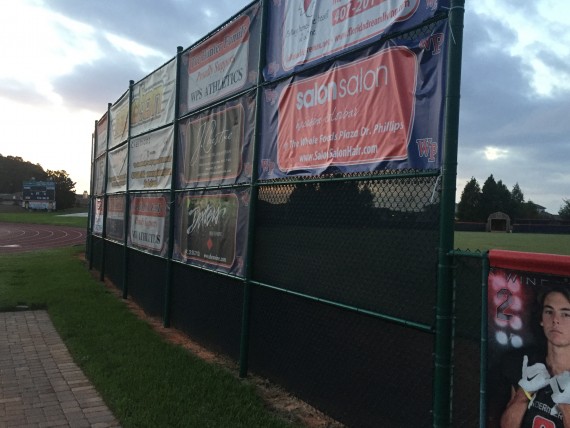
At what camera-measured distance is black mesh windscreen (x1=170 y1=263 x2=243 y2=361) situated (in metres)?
6.11

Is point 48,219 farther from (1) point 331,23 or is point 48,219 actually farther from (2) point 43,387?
(1) point 331,23

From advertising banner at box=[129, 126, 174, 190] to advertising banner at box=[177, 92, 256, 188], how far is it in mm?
539

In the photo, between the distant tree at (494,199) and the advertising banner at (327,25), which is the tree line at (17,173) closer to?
the distant tree at (494,199)

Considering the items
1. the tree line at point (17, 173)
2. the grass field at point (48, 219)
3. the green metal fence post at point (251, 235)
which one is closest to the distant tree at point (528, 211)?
the grass field at point (48, 219)

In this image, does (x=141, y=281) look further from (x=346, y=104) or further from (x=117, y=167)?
(x=346, y=104)

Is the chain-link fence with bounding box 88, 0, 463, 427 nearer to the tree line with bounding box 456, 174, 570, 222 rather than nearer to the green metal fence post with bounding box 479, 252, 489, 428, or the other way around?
the green metal fence post with bounding box 479, 252, 489, 428

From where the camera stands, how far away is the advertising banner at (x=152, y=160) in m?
8.54

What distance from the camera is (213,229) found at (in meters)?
6.69

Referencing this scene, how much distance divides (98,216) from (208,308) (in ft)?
30.1

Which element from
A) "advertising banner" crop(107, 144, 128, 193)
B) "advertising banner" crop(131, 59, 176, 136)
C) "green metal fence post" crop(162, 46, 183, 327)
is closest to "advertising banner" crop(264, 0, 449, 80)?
"green metal fence post" crop(162, 46, 183, 327)

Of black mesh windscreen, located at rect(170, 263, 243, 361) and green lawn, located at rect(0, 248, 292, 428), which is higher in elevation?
black mesh windscreen, located at rect(170, 263, 243, 361)

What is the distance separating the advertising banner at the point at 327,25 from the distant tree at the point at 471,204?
9880cm

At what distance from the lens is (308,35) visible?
16.1 feet

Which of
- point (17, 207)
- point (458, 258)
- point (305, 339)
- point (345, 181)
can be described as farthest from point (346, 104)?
point (17, 207)
